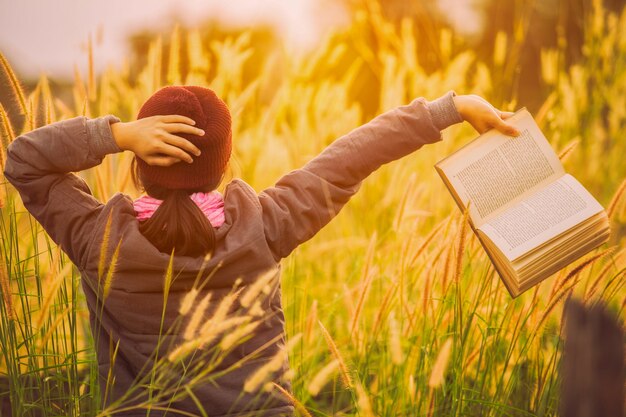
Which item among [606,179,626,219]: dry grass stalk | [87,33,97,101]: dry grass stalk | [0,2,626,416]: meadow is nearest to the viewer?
[0,2,626,416]: meadow

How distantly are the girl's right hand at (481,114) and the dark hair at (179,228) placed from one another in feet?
2.37

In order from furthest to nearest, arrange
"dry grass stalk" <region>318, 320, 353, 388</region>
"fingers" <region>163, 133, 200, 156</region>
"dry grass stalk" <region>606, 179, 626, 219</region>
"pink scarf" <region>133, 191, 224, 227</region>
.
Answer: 1. "dry grass stalk" <region>606, 179, 626, 219</region>
2. "pink scarf" <region>133, 191, 224, 227</region>
3. "fingers" <region>163, 133, 200, 156</region>
4. "dry grass stalk" <region>318, 320, 353, 388</region>

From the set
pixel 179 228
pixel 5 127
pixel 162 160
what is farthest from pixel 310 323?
pixel 5 127

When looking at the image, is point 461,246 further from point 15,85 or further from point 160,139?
Answer: point 15,85

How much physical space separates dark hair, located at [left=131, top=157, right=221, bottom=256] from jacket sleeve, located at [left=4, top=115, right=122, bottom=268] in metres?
0.15

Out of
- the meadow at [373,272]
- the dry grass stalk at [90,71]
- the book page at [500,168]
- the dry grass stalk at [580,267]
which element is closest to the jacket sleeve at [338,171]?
the book page at [500,168]

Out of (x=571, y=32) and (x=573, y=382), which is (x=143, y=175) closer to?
(x=573, y=382)

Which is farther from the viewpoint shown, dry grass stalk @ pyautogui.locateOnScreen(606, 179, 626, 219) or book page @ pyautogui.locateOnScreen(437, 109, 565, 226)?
dry grass stalk @ pyautogui.locateOnScreen(606, 179, 626, 219)

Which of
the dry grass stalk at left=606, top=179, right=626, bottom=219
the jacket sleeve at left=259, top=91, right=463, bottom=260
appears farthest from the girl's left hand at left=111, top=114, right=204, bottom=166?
the dry grass stalk at left=606, top=179, right=626, bottom=219

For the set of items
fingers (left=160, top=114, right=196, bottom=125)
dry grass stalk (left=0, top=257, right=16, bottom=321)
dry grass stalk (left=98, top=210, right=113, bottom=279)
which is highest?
fingers (left=160, top=114, right=196, bottom=125)

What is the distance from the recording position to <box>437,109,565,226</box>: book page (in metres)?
1.90

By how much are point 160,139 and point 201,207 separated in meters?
0.20

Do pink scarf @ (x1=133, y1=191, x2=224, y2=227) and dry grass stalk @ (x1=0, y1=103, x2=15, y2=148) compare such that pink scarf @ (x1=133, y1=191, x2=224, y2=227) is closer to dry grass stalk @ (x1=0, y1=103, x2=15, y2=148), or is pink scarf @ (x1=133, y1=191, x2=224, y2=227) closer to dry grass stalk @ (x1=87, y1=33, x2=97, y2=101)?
dry grass stalk @ (x1=0, y1=103, x2=15, y2=148)

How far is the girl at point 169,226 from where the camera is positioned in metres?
1.71
